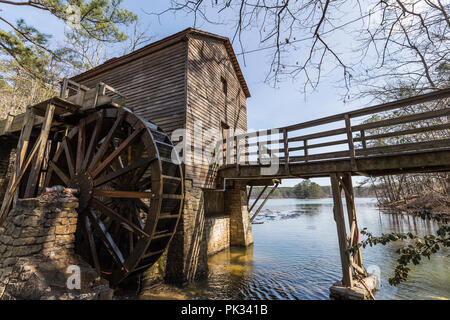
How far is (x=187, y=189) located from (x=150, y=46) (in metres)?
5.89

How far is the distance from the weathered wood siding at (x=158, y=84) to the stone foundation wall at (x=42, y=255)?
4.16m

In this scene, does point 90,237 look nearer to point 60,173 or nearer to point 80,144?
point 60,173

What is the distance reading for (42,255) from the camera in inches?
132

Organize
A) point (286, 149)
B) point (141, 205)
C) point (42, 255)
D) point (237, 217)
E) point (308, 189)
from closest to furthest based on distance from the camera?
point (42, 255) → point (286, 149) → point (141, 205) → point (237, 217) → point (308, 189)

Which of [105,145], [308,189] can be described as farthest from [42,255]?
[308,189]

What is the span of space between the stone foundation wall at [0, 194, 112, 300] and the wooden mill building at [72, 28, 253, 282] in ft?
8.96

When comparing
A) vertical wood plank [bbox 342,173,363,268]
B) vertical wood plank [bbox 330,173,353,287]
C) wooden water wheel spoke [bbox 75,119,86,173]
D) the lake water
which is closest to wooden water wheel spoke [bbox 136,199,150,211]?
wooden water wheel spoke [bbox 75,119,86,173]

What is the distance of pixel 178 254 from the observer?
18.8 feet

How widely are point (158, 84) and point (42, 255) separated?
6193mm

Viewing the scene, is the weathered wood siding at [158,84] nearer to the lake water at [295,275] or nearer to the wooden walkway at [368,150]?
the wooden walkway at [368,150]

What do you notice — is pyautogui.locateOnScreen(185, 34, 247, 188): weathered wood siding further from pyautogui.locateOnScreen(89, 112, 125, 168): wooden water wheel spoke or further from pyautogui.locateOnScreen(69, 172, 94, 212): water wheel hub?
pyautogui.locateOnScreen(69, 172, 94, 212): water wheel hub

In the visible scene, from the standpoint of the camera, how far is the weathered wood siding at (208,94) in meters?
7.27

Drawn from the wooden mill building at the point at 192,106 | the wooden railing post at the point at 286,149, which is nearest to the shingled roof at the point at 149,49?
the wooden mill building at the point at 192,106

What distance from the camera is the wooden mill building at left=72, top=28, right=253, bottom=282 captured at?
6.20 metres
